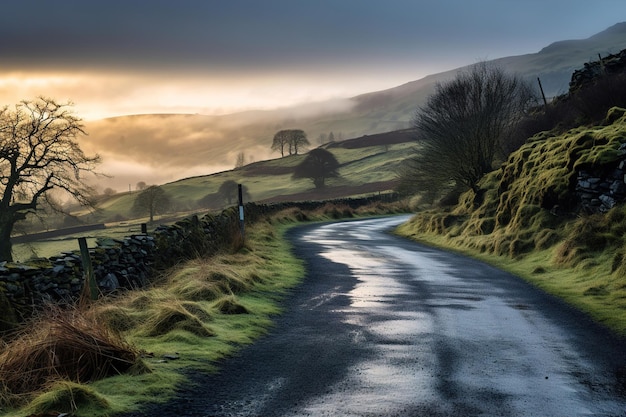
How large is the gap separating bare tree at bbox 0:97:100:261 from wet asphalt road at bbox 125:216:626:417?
29875 mm

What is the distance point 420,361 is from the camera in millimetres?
8688

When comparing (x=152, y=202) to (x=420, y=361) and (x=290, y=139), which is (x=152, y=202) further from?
(x=420, y=361)

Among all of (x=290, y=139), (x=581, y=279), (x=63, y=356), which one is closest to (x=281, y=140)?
(x=290, y=139)

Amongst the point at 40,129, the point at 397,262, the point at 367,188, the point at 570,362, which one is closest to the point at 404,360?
the point at 570,362

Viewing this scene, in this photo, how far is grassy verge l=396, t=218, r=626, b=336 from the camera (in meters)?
12.5

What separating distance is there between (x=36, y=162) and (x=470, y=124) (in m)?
29.1

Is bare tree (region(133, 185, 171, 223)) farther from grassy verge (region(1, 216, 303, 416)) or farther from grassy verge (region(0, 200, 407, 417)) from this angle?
grassy verge (region(0, 200, 407, 417))

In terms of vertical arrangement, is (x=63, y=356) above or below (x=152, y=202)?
below

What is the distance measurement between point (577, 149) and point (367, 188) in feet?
298

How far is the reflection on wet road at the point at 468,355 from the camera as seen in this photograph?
6727mm

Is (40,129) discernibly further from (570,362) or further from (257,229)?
(570,362)

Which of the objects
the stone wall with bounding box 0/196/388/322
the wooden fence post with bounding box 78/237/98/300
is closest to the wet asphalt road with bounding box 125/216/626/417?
the stone wall with bounding box 0/196/388/322

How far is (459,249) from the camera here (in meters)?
28.1

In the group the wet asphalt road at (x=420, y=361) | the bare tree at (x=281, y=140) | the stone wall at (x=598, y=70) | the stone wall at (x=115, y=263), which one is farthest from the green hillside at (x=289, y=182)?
the wet asphalt road at (x=420, y=361)
